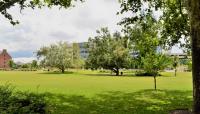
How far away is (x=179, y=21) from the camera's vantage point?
30.1 metres

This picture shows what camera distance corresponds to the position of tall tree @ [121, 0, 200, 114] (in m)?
15.5

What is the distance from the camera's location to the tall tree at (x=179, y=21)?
1549 centimetres

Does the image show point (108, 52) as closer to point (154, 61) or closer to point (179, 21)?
point (154, 61)

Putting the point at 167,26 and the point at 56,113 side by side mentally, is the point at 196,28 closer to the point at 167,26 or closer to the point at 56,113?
the point at 56,113

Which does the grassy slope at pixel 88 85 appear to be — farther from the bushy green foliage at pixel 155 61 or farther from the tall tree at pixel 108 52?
the tall tree at pixel 108 52

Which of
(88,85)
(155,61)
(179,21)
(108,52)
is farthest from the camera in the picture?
(108,52)

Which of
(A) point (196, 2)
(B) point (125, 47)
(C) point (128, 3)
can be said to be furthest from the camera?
(B) point (125, 47)

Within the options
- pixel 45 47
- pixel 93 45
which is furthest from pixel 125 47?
pixel 45 47

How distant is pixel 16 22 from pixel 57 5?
11.2ft

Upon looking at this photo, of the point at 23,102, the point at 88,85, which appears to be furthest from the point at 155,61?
the point at 23,102

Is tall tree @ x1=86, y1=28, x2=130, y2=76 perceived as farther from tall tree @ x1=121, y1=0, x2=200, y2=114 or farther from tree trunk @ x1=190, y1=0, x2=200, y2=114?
tree trunk @ x1=190, y1=0, x2=200, y2=114

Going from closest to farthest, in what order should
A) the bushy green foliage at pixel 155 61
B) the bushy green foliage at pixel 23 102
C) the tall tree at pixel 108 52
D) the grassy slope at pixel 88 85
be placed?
the bushy green foliage at pixel 23 102
the grassy slope at pixel 88 85
the bushy green foliage at pixel 155 61
the tall tree at pixel 108 52

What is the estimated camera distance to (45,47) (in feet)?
399

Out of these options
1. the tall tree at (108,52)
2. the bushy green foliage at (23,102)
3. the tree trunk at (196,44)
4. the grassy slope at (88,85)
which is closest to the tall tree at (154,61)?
the grassy slope at (88,85)
